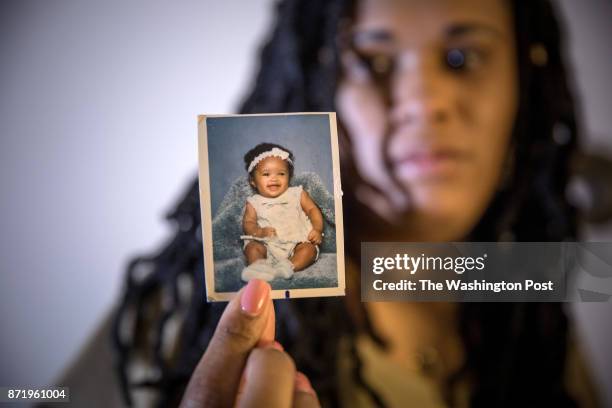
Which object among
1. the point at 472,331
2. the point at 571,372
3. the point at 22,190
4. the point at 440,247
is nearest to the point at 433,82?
the point at 440,247

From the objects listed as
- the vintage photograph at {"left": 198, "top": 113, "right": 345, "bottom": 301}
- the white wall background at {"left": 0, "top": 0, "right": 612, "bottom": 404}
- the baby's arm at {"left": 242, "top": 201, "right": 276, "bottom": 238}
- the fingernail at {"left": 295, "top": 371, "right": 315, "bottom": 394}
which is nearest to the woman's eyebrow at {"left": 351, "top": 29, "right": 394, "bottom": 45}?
the white wall background at {"left": 0, "top": 0, "right": 612, "bottom": 404}

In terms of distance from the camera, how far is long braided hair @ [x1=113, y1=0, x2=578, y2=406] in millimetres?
724

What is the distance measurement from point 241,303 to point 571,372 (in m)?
0.60

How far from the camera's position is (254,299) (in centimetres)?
46

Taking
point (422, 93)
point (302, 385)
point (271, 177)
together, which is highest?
point (422, 93)

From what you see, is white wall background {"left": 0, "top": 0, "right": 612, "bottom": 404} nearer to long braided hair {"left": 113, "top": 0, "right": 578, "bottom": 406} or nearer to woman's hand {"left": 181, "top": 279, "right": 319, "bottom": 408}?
long braided hair {"left": 113, "top": 0, "right": 578, "bottom": 406}

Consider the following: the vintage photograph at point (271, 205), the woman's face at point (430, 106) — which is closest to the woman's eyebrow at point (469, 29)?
the woman's face at point (430, 106)

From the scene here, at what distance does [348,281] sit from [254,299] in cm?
29

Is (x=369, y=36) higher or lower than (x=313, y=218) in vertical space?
higher

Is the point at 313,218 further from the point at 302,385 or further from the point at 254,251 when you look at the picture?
the point at 302,385

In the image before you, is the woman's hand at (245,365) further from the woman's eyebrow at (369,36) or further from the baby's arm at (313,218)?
the woman's eyebrow at (369,36)

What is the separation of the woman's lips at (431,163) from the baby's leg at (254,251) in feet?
0.95

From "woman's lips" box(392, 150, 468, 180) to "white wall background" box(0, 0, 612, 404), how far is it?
0.73 feet

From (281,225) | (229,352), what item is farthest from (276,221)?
(229,352)
